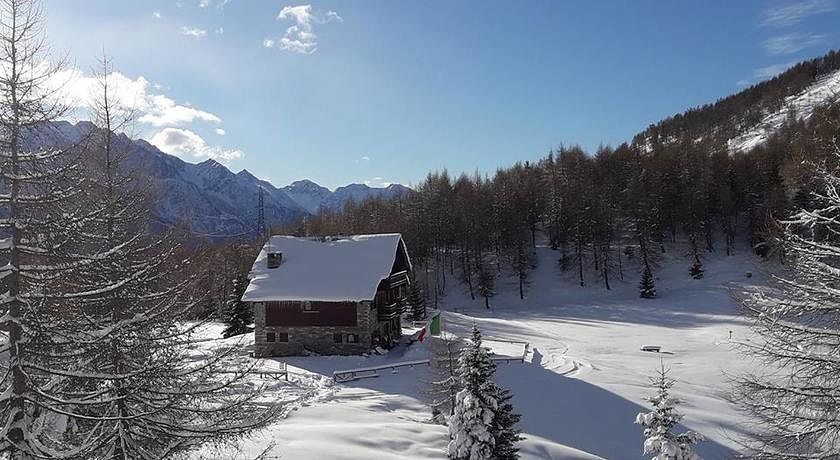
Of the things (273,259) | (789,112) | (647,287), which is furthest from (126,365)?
(789,112)

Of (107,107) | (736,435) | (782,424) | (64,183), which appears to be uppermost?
(107,107)

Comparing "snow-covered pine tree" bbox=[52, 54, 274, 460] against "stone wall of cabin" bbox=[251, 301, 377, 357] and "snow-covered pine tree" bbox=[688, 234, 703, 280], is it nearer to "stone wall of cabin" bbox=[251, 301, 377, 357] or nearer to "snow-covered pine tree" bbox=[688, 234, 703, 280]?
"stone wall of cabin" bbox=[251, 301, 377, 357]

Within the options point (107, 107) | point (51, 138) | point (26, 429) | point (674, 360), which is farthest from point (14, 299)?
point (674, 360)

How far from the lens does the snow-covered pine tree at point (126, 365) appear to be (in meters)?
7.98

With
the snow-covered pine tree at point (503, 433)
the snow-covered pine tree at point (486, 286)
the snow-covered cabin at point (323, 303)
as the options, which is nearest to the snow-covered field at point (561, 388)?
the snow-covered cabin at point (323, 303)

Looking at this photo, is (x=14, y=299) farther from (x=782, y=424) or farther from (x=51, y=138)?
(x=782, y=424)

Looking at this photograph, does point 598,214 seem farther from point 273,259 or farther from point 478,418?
point 478,418

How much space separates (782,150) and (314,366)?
228 ft

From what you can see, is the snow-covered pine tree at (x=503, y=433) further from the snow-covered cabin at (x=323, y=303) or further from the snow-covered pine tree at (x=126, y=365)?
the snow-covered cabin at (x=323, y=303)

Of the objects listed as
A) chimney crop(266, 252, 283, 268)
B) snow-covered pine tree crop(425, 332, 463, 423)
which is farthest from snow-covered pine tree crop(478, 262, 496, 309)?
snow-covered pine tree crop(425, 332, 463, 423)

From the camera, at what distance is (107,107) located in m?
11.7

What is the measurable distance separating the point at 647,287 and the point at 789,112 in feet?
282

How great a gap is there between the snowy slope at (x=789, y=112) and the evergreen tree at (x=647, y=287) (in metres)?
62.0

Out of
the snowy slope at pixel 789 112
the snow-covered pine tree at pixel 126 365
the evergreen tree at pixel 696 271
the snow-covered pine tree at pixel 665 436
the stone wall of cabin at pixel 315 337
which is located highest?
the snowy slope at pixel 789 112
